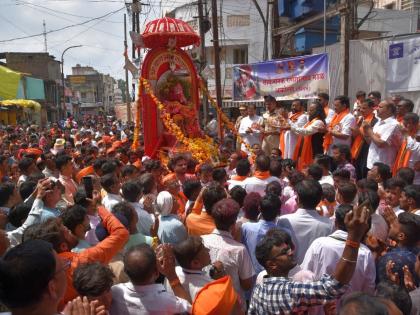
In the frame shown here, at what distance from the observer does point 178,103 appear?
1069 centimetres

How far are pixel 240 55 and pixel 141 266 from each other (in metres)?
24.9

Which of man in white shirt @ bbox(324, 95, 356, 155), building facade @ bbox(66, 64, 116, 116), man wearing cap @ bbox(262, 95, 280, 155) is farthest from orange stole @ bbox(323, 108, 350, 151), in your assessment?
building facade @ bbox(66, 64, 116, 116)

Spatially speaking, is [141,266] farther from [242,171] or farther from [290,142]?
[290,142]

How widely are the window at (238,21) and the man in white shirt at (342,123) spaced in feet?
64.1

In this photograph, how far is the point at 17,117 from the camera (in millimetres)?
26422

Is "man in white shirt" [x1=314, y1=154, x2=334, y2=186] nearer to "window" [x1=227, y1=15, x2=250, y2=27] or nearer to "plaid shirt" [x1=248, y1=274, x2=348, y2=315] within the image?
"plaid shirt" [x1=248, y1=274, x2=348, y2=315]

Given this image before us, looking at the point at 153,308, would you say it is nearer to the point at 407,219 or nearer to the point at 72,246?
the point at 72,246

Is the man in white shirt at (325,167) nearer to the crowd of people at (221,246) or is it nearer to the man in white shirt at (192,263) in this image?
the crowd of people at (221,246)

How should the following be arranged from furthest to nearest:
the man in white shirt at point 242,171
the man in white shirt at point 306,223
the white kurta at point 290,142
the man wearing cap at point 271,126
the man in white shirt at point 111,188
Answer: the man wearing cap at point 271,126
the white kurta at point 290,142
the man in white shirt at point 242,171
the man in white shirt at point 111,188
the man in white shirt at point 306,223

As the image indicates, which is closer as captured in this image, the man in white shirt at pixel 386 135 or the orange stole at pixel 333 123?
the man in white shirt at pixel 386 135

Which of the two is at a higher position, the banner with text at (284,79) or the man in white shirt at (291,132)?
the banner with text at (284,79)

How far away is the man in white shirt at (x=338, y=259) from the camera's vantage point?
9.25 ft

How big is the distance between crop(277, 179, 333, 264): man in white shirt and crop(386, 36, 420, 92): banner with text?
609 cm

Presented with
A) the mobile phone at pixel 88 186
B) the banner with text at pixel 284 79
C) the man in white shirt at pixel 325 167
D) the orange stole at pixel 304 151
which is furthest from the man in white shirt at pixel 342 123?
the mobile phone at pixel 88 186
